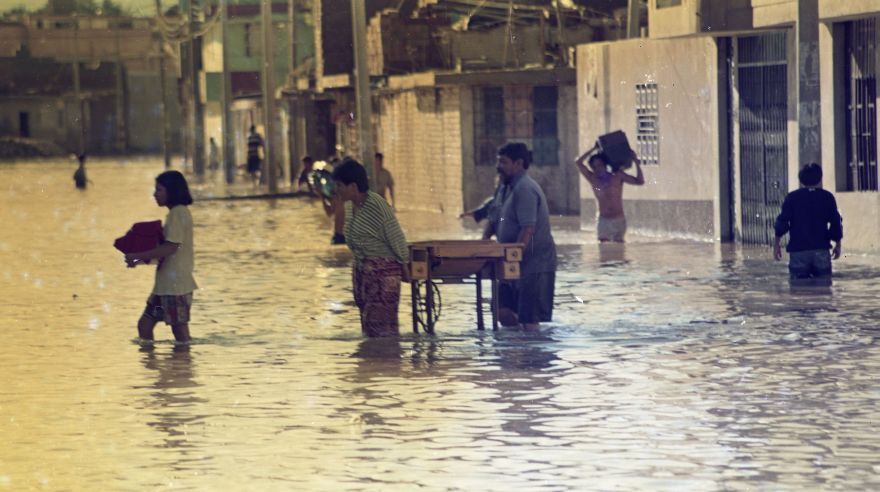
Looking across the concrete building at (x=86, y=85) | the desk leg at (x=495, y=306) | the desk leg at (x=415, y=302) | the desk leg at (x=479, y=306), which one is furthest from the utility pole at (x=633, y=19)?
the concrete building at (x=86, y=85)

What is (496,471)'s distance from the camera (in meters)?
9.87

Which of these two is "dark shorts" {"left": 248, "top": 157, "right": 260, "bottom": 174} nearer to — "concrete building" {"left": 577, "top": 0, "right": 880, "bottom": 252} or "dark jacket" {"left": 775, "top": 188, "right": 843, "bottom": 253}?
"concrete building" {"left": 577, "top": 0, "right": 880, "bottom": 252}

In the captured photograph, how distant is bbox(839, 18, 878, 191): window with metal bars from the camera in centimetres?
2456

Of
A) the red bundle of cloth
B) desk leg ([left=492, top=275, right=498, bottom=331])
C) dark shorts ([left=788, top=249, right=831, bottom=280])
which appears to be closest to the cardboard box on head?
dark shorts ([left=788, top=249, right=831, bottom=280])

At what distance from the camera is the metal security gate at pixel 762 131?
2709cm

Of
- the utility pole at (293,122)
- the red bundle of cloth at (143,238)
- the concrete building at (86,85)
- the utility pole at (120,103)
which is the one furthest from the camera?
the concrete building at (86,85)

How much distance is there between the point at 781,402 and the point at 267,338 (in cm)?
582

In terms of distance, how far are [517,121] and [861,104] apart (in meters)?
15.7

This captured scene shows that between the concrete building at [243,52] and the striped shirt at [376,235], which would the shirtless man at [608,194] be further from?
the concrete building at [243,52]

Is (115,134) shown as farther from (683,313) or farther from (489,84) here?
(683,313)

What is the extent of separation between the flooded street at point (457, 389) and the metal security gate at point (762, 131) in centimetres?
381

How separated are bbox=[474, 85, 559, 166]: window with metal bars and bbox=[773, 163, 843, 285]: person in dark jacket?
19.0m

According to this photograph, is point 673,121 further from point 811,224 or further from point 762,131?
point 811,224

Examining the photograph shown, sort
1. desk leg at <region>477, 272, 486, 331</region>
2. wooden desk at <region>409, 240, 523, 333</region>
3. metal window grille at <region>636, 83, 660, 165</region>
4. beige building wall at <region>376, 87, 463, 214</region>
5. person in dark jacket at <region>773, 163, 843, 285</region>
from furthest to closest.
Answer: beige building wall at <region>376, 87, 463, 214</region>
metal window grille at <region>636, 83, 660, 165</region>
person in dark jacket at <region>773, 163, 843, 285</region>
desk leg at <region>477, 272, 486, 331</region>
wooden desk at <region>409, 240, 523, 333</region>
